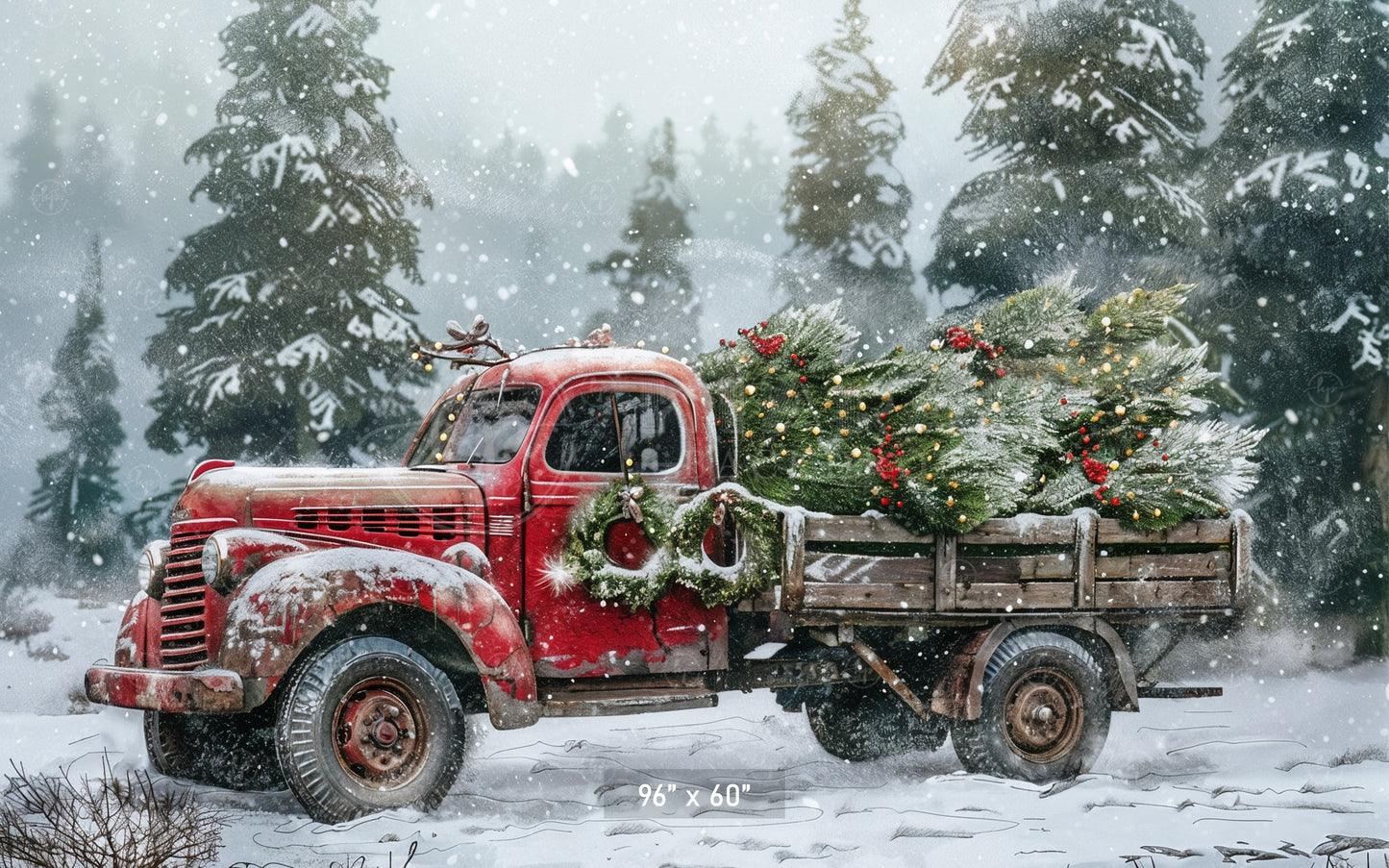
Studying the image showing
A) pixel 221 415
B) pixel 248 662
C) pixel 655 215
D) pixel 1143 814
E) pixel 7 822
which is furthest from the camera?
pixel 655 215

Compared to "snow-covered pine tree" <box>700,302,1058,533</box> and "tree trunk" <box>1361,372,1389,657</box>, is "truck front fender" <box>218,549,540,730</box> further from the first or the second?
"tree trunk" <box>1361,372,1389,657</box>

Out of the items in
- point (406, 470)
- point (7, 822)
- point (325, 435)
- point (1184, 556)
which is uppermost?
point (325, 435)

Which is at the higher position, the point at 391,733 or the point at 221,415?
the point at 221,415

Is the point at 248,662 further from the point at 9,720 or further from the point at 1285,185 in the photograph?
the point at 1285,185

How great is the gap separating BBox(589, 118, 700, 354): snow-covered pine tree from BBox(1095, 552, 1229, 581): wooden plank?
937cm

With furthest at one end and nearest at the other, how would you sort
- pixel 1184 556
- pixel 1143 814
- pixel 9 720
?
pixel 9 720
pixel 1184 556
pixel 1143 814

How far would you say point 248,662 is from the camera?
17.7 feet

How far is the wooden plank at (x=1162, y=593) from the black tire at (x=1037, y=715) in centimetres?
36

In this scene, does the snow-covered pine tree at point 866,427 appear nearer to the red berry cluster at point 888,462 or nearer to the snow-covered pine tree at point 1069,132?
the red berry cluster at point 888,462

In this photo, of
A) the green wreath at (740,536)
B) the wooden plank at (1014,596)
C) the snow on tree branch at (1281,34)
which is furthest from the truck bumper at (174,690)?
the snow on tree branch at (1281,34)

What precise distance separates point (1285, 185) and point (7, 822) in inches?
522

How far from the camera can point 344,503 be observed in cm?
597

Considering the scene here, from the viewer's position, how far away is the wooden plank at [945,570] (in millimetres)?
6637

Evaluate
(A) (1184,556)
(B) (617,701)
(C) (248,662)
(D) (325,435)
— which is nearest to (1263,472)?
(A) (1184,556)
